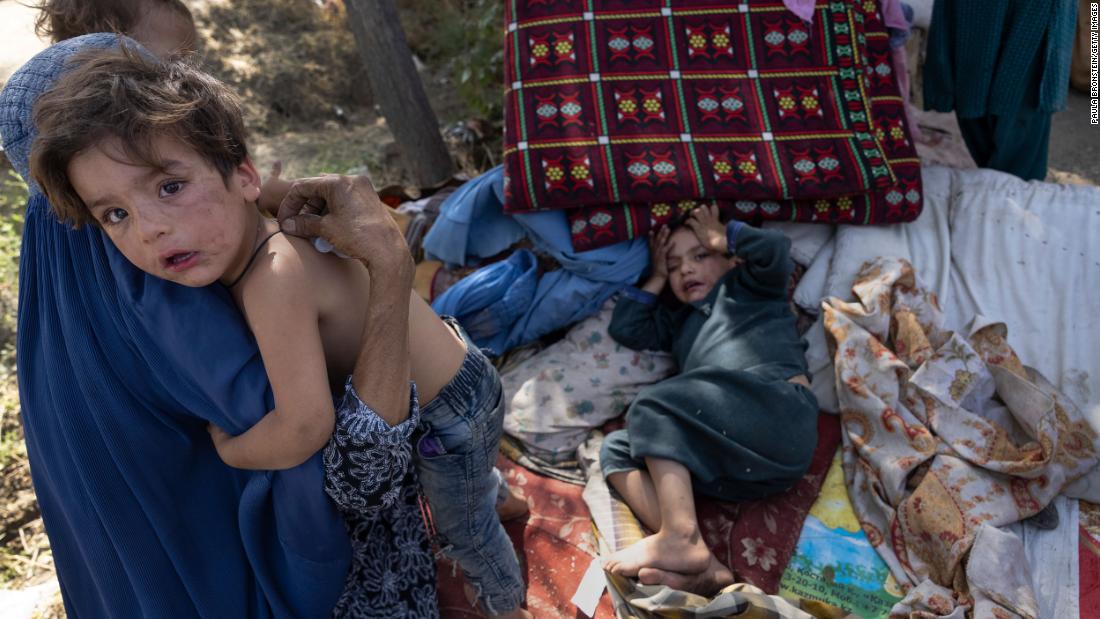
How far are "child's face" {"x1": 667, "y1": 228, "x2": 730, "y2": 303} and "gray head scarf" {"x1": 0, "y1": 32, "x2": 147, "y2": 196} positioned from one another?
5.97 feet

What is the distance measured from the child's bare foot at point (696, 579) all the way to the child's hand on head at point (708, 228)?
1071 mm

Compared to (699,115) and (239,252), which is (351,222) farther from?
(699,115)

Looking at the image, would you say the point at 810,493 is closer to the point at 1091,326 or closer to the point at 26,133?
the point at 1091,326

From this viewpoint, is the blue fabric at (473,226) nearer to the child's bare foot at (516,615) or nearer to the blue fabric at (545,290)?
the blue fabric at (545,290)

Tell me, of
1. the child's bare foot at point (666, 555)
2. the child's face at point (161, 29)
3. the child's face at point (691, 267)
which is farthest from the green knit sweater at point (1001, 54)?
the child's face at point (161, 29)

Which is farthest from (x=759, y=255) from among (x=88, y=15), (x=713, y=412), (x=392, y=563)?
(x=88, y=15)

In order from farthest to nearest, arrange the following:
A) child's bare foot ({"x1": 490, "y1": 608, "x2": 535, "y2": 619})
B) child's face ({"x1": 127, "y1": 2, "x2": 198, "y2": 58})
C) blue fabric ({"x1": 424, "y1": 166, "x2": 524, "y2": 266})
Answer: blue fabric ({"x1": 424, "y1": 166, "x2": 524, "y2": 266}) < child's bare foot ({"x1": 490, "y1": 608, "x2": 535, "y2": 619}) < child's face ({"x1": 127, "y1": 2, "x2": 198, "y2": 58})

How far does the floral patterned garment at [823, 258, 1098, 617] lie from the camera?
202cm

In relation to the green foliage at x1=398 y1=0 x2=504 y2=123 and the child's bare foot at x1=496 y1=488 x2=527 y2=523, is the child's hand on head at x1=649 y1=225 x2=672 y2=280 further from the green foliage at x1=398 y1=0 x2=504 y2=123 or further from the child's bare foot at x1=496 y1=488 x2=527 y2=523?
the green foliage at x1=398 y1=0 x2=504 y2=123

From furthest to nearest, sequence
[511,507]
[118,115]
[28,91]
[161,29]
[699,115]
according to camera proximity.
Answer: [699,115]
[511,507]
[161,29]
[28,91]
[118,115]

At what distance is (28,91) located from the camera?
4.49ft

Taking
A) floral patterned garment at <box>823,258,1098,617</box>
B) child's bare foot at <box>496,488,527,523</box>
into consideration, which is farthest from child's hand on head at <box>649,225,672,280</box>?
child's bare foot at <box>496,488,527,523</box>

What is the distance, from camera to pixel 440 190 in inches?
136

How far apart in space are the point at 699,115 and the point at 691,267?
0.64m
